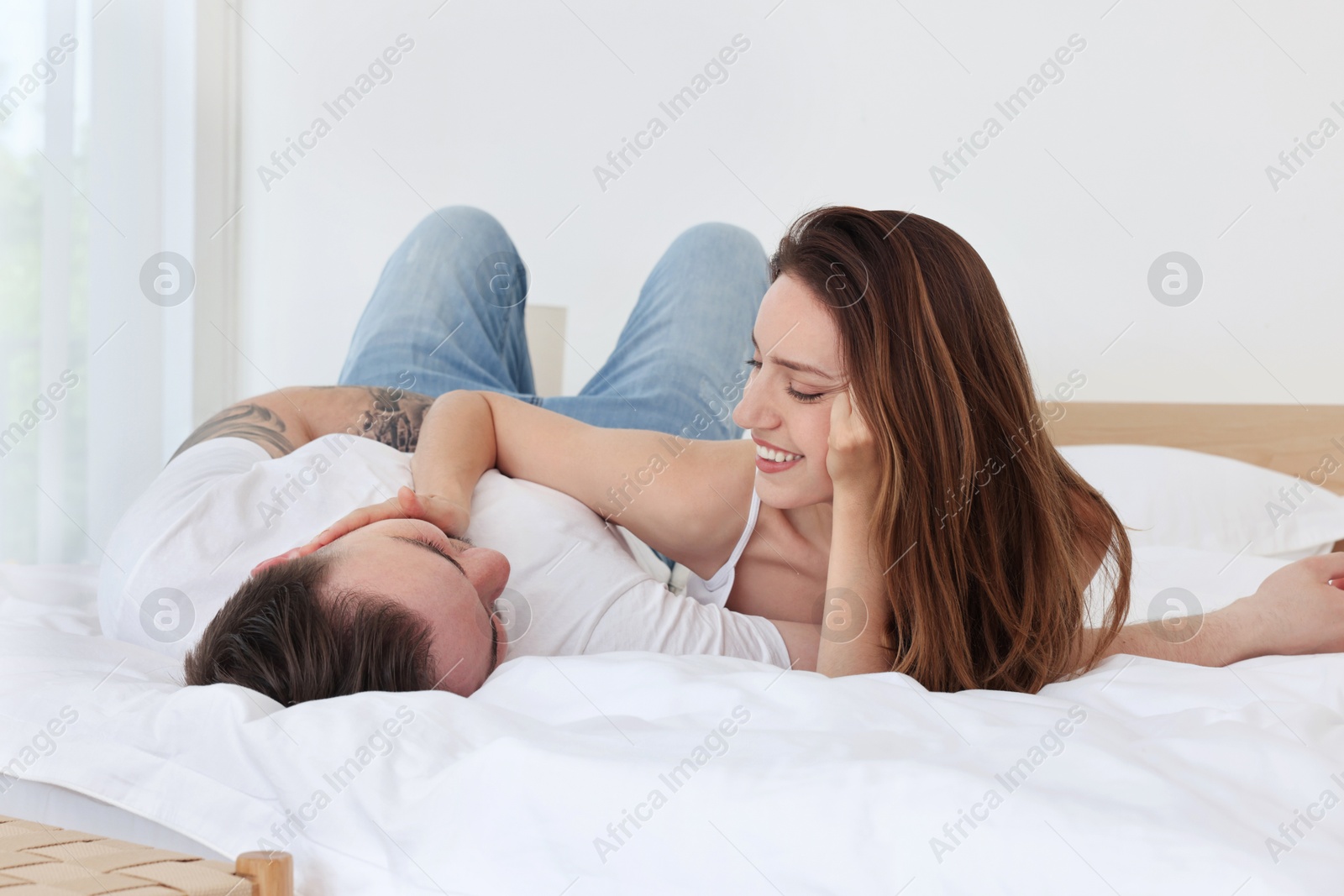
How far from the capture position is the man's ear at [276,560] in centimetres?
81

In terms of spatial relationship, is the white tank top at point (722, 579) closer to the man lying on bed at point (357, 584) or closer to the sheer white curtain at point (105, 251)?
the man lying on bed at point (357, 584)

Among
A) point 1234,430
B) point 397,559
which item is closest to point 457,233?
point 397,559

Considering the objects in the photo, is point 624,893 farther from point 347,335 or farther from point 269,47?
point 269,47

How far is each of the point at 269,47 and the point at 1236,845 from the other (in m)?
3.01

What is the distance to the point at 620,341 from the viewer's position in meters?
1.79

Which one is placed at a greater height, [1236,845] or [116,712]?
[1236,845]

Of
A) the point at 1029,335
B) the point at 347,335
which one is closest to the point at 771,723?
the point at 1029,335

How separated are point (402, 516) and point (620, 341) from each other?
3.10 ft

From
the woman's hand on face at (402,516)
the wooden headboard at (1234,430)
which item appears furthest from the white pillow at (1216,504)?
the woman's hand on face at (402,516)

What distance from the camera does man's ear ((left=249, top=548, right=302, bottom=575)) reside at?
811mm

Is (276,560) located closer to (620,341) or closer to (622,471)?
(622,471)

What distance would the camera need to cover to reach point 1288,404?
5.66 ft

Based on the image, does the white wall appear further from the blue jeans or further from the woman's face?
the woman's face

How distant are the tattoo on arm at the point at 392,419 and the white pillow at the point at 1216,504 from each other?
3.56ft
